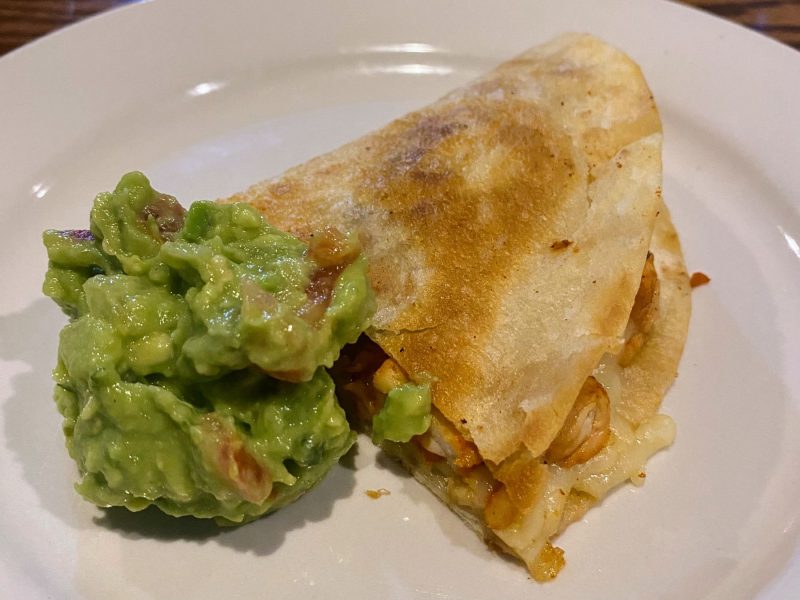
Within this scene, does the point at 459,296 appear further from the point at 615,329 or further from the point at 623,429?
the point at 623,429

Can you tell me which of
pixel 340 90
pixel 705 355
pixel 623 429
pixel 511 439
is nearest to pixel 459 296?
pixel 511 439

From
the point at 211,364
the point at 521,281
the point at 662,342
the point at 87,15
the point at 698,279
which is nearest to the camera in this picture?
the point at 211,364

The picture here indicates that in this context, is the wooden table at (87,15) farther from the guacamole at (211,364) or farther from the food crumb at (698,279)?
the guacamole at (211,364)

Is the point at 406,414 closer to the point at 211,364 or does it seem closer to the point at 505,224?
the point at 211,364

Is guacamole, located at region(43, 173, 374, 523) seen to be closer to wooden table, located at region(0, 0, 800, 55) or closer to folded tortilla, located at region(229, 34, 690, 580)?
folded tortilla, located at region(229, 34, 690, 580)

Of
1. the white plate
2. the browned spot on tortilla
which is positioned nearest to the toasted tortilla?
the browned spot on tortilla

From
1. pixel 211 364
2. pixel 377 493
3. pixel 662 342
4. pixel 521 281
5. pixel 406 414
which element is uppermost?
pixel 211 364

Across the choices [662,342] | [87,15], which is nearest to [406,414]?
[662,342]
